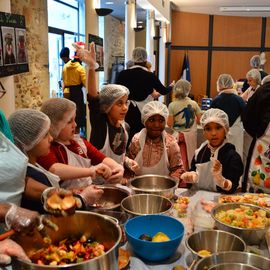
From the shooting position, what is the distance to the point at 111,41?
11062 millimetres

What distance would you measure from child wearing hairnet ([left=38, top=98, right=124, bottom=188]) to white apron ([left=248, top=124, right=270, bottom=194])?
972 mm

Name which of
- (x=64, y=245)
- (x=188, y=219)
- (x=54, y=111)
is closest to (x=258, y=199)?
(x=188, y=219)

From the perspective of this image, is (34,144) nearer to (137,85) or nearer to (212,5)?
(137,85)

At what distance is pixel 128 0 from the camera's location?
6.46m

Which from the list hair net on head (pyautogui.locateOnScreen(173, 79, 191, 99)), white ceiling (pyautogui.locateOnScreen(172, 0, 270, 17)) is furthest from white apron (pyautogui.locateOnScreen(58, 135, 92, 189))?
white ceiling (pyautogui.locateOnScreen(172, 0, 270, 17))

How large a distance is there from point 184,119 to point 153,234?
3292mm

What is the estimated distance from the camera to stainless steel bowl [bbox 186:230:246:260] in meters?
1.38

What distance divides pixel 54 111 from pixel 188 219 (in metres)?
0.92

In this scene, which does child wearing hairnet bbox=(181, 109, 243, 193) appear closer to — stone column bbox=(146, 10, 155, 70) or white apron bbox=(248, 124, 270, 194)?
white apron bbox=(248, 124, 270, 194)

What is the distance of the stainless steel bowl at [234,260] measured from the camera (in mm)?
1186

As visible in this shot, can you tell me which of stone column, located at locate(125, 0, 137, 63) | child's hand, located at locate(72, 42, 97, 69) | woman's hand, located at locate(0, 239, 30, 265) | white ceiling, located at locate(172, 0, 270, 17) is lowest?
woman's hand, located at locate(0, 239, 30, 265)

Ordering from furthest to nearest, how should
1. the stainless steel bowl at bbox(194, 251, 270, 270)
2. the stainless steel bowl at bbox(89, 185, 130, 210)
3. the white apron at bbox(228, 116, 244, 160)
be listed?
the white apron at bbox(228, 116, 244, 160) → the stainless steel bowl at bbox(89, 185, 130, 210) → the stainless steel bowl at bbox(194, 251, 270, 270)

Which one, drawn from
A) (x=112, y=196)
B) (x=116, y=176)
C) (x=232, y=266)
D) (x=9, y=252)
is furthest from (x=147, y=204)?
(x=9, y=252)

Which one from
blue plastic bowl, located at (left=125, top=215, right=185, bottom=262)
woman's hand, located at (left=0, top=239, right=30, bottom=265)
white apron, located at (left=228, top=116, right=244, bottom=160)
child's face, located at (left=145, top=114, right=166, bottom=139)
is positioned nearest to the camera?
woman's hand, located at (left=0, top=239, right=30, bottom=265)
